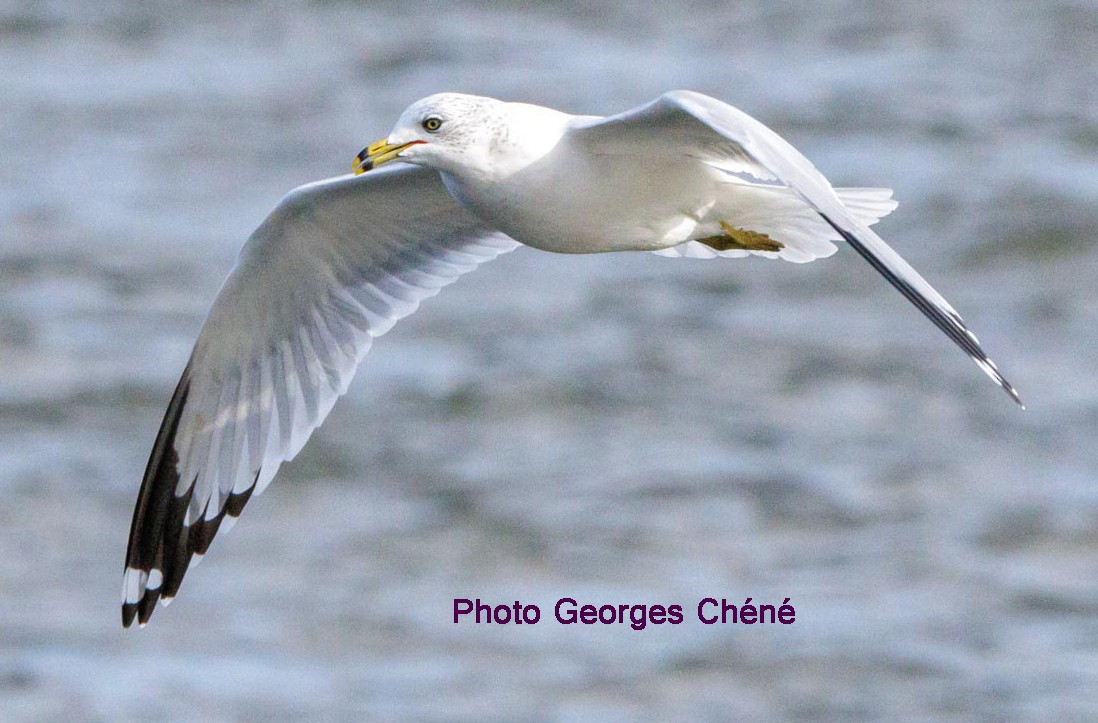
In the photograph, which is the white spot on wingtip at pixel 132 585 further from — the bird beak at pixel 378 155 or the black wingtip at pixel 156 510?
the bird beak at pixel 378 155

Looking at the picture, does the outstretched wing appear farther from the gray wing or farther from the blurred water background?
the blurred water background

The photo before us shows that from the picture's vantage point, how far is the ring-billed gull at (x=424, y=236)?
4371 millimetres

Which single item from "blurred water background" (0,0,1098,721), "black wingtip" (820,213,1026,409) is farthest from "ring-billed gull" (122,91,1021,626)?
"blurred water background" (0,0,1098,721)

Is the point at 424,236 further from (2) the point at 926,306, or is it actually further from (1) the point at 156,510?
(2) the point at 926,306

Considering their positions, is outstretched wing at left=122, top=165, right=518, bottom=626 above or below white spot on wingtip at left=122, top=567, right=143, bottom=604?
above

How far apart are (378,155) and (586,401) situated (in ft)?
25.9

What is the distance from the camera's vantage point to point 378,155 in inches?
172

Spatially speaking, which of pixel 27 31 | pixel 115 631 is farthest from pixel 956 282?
pixel 27 31

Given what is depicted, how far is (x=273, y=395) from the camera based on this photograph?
5.49 meters

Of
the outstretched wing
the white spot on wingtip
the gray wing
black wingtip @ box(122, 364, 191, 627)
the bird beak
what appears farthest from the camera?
the white spot on wingtip

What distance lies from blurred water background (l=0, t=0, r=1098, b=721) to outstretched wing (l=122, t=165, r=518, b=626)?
4204mm

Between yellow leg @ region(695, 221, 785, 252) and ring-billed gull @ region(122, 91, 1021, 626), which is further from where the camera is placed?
yellow leg @ region(695, 221, 785, 252)

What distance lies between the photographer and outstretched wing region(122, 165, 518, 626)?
5340 mm

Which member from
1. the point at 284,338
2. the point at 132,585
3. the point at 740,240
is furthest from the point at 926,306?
the point at 132,585
